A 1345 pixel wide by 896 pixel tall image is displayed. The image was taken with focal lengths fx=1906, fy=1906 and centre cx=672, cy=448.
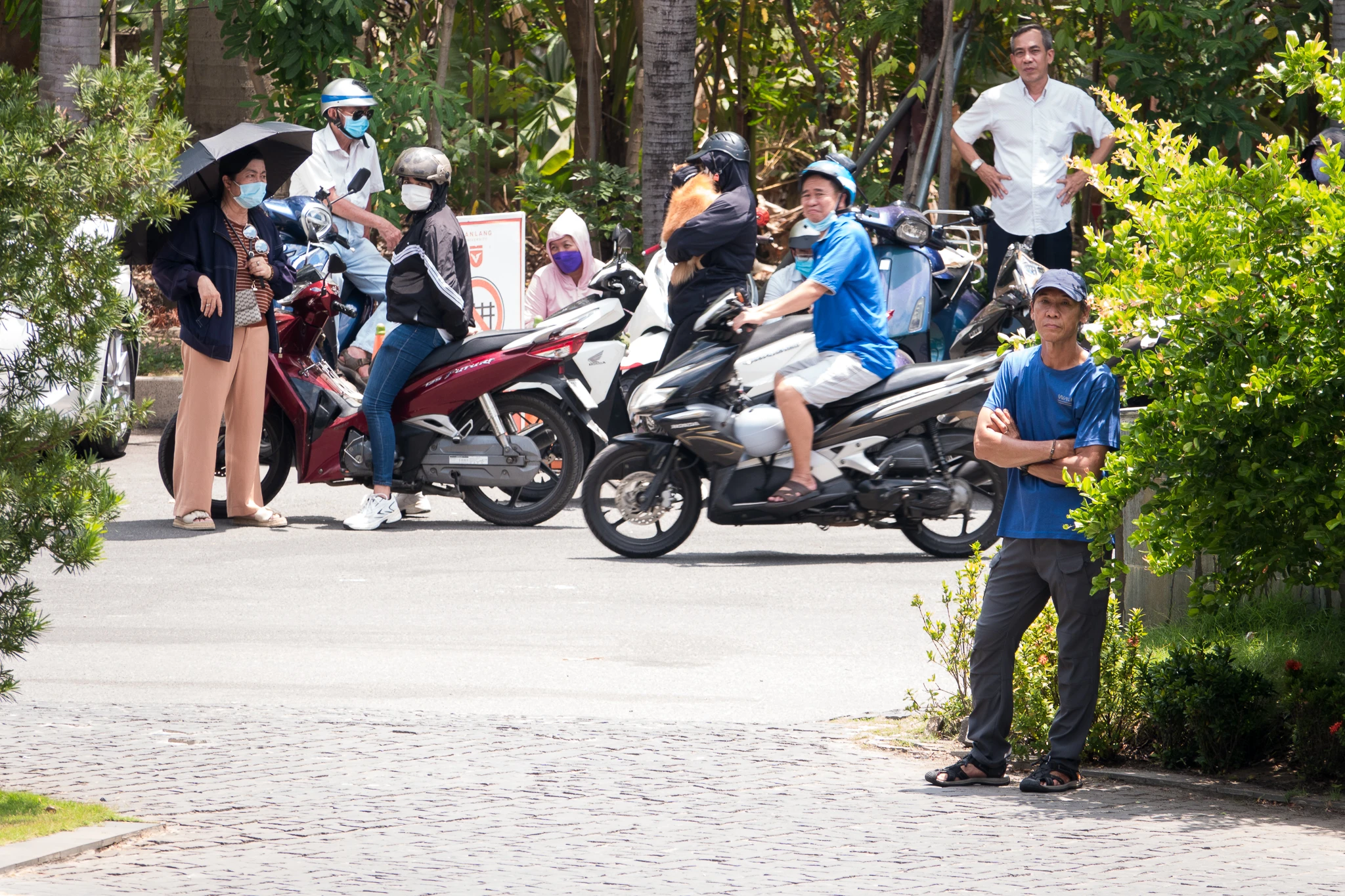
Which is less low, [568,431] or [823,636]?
[568,431]

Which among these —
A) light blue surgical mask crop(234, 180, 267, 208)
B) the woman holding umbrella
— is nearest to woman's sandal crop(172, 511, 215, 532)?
the woman holding umbrella

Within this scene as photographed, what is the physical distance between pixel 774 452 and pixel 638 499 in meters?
0.77

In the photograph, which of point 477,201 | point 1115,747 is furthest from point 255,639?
point 477,201

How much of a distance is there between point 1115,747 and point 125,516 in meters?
7.11

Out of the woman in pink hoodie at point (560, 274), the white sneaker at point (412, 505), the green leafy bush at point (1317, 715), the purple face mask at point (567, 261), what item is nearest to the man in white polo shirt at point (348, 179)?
the woman in pink hoodie at point (560, 274)

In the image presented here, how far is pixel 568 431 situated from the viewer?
11188mm

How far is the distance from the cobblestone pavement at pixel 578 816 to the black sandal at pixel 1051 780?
0.05 metres

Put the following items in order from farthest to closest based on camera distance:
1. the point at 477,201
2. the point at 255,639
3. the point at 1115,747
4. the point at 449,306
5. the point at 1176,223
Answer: the point at 477,201
the point at 449,306
the point at 255,639
the point at 1115,747
the point at 1176,223

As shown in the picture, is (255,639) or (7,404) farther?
(255,639)

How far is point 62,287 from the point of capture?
5.25 m

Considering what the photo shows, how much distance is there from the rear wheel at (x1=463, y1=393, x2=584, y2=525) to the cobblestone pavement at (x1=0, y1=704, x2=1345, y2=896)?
4.64 meters

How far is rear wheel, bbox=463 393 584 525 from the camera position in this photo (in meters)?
11.2

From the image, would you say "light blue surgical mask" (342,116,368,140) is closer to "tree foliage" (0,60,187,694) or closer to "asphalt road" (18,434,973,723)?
"asphalt road" (18,434,973,723)

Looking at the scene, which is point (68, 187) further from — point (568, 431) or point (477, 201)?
point (477, 201)
